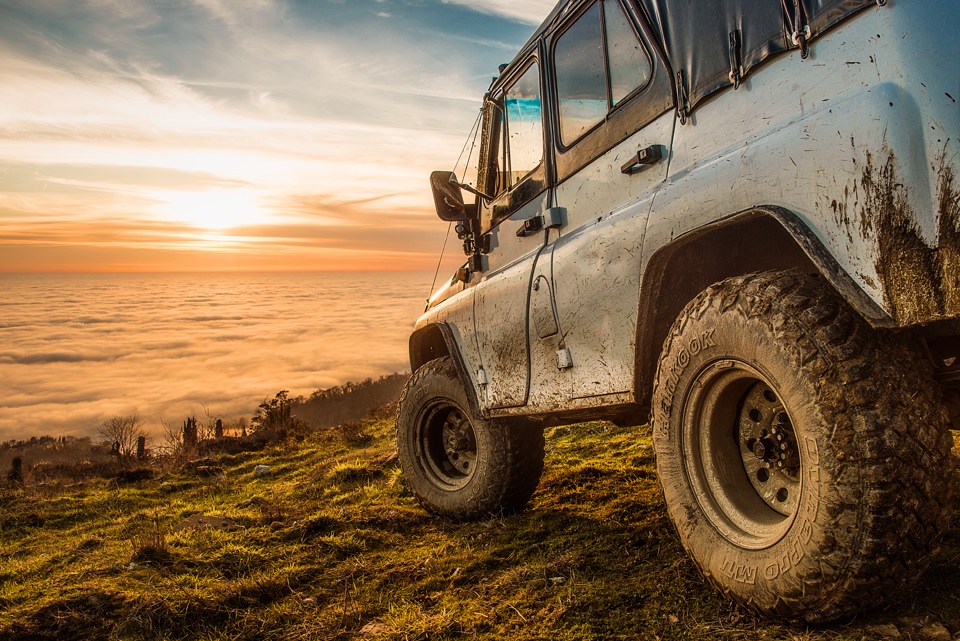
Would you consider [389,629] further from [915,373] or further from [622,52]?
[622,52]

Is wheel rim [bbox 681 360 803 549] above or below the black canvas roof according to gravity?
below

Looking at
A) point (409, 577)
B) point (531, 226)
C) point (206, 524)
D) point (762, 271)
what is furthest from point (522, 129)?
point (206, 524)

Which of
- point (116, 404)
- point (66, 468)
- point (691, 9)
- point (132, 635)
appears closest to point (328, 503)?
point (132, 635)

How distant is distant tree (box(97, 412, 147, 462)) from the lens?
50.5 feet

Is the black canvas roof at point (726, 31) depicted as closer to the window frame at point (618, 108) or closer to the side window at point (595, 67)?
the window frame at point (618, 108)

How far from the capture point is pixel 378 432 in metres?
12.8

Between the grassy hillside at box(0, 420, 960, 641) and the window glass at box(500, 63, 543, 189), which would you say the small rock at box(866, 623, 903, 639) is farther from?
the window glass at box(500, 63, 543, 189)

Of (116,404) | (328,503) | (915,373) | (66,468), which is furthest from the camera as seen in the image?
(116,404)

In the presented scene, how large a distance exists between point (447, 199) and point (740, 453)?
8.86 ft

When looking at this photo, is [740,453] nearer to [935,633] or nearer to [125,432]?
[935,633]

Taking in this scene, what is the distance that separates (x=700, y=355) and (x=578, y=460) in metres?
3.76

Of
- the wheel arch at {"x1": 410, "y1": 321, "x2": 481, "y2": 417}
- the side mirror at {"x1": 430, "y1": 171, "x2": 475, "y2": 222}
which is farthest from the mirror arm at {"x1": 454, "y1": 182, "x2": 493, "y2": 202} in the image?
the wheel arch at {"x1": 410, "y1": 321, "x2": 481, "y2": 417}

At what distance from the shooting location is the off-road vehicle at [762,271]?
183cm

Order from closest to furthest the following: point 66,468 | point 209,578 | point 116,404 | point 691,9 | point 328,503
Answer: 1. point 691,9
2. point 209,578
3. point 328,503
4. point 66,468
5. point 116,404
